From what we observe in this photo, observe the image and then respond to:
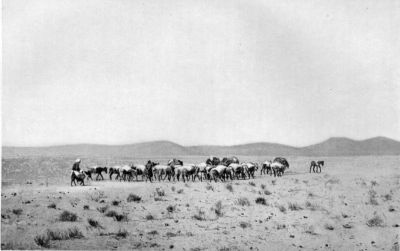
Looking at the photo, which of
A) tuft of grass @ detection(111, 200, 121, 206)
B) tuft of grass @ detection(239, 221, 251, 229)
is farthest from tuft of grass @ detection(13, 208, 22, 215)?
tuft of grass @ detection(239, 221, 251, 229)

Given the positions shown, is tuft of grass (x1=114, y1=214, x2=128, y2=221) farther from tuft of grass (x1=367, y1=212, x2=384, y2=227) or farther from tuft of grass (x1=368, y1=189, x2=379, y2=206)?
tuft of grass (x1=368, y1=189, x2=379, y2=206)

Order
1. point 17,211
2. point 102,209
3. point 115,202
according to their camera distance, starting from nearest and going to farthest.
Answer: point 17,211 < point 102,209 < point 115,202

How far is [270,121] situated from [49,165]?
11.6 m

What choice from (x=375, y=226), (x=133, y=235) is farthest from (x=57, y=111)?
(x=375, y=226)

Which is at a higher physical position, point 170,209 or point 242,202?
point 242,202

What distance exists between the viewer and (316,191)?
44.6 feet

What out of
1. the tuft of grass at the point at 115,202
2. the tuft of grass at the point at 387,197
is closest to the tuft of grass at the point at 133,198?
the tuft of grass at the point at 115,202

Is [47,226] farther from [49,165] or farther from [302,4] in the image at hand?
[302,4]

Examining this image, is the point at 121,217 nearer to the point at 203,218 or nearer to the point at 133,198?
the point at 133,198

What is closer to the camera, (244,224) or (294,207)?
(244,224)

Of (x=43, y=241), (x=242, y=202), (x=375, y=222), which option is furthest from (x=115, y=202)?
(x=375, y=222)

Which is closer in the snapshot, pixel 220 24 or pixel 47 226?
pixel 47 226

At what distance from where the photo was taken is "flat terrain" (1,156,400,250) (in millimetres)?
10336

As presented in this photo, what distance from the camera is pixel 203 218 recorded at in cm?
1145
